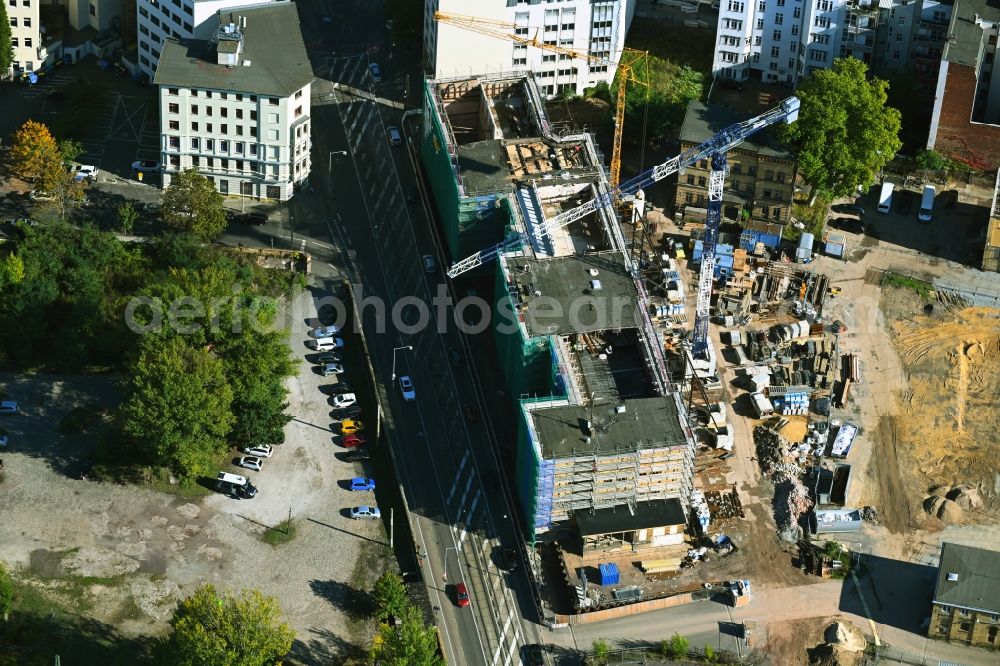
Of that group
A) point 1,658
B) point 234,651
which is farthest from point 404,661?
point 1,658

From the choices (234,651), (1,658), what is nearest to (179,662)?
(234,651)

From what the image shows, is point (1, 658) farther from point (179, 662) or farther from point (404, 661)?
point (404, 661)

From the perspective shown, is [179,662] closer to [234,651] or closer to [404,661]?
[234,651]

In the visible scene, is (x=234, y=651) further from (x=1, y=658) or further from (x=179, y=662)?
(x=1, y=658)
